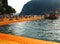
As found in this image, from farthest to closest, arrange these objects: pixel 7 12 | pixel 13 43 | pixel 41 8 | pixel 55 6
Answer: pixel 41 8, pixel 55 6, pixel 7 12, pixel 13 43

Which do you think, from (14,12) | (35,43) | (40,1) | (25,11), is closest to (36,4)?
(40,1)

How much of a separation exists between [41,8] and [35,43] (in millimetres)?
167670

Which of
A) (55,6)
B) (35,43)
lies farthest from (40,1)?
(35,43)

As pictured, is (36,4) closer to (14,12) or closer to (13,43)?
(14,12)

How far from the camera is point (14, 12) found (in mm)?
113250

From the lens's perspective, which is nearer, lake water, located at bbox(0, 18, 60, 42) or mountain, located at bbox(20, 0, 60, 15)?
lake water, located at bbox(0, 18, 60, 42)

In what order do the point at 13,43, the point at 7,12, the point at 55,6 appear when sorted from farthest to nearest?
1. the point at 55,6
2. the point at 7,12
3. the point at 13,43

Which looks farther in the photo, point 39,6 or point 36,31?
point 39,6

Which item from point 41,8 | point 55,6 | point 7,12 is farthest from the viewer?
point 41,8

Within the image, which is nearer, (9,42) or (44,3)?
(9,42)

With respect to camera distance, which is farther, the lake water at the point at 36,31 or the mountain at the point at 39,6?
the mountain at the point at 39,6

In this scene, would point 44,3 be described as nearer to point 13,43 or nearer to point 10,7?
point 10,7

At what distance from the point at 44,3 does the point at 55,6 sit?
13.4m

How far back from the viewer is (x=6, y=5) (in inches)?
4427
